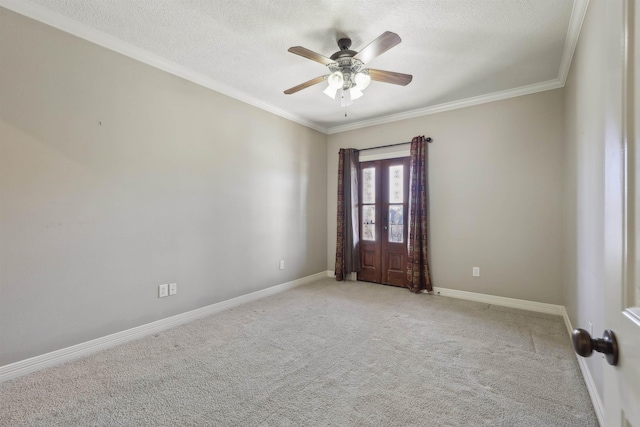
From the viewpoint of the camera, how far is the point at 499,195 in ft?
12.0

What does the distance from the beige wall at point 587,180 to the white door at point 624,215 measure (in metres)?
0.91

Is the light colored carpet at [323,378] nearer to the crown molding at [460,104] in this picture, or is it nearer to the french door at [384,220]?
the french door at [384,220]

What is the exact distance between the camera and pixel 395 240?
453 centimetres

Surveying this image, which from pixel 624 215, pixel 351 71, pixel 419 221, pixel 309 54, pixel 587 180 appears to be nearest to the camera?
pixel 624 215

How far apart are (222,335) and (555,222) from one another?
3828 millimetres

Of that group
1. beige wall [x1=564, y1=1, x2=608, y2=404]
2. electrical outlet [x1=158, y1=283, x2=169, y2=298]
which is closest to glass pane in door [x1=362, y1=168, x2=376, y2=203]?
beige wall [x1=564, y1=1, x2=608, y2=404]

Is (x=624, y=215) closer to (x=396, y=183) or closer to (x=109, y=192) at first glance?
(x=109, y=192)

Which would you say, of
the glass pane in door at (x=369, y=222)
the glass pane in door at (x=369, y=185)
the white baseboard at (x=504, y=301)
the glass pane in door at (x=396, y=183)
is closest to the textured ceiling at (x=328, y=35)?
the glass pane in door at (x=396, y=183)

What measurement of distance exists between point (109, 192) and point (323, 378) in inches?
94.1

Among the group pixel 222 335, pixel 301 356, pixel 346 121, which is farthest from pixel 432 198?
pixel 222 335

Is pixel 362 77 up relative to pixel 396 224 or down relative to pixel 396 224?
up

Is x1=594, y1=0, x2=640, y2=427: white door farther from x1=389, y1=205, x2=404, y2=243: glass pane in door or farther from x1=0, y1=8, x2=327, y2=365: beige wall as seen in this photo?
x1=389, y1=205, x2=404, y2=243: glass pane in door

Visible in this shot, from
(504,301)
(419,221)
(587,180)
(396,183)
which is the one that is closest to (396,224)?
(419,221)

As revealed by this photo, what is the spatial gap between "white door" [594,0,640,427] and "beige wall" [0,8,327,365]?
3164mm
